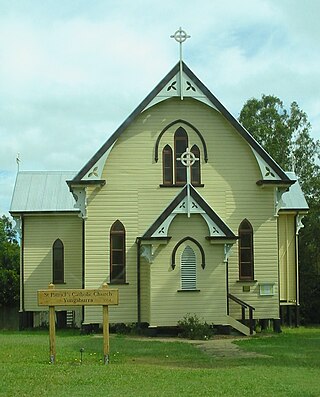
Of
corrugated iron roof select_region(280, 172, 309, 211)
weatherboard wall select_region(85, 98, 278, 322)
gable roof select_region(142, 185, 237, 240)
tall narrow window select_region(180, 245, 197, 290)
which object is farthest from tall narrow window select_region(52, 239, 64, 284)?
corrugated iron roof select_region(280, 172, 309, 211)

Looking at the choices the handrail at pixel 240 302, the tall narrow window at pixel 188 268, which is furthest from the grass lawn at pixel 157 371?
the handrail at pixel 240 302

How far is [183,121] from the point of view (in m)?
33.8

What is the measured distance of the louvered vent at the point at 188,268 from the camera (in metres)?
31.4

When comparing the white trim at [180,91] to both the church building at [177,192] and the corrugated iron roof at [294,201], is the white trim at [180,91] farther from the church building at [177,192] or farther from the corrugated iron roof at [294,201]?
the corrugated iron roof at [294,201]

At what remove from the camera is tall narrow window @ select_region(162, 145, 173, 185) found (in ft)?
110

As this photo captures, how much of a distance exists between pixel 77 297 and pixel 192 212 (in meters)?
11.3

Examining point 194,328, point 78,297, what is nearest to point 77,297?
point 78,297

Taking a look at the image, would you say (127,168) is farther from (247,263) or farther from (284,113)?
(284,113)

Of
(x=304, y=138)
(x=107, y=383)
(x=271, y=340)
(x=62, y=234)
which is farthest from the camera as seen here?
(x=304, y=138)

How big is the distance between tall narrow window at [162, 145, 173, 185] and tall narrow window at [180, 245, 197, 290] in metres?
3.62

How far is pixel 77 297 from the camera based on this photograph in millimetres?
20688

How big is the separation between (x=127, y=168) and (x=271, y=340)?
9.54 m

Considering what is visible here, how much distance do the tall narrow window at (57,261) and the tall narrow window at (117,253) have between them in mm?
5625

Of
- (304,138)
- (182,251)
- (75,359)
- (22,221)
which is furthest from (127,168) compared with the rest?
(304,138)
